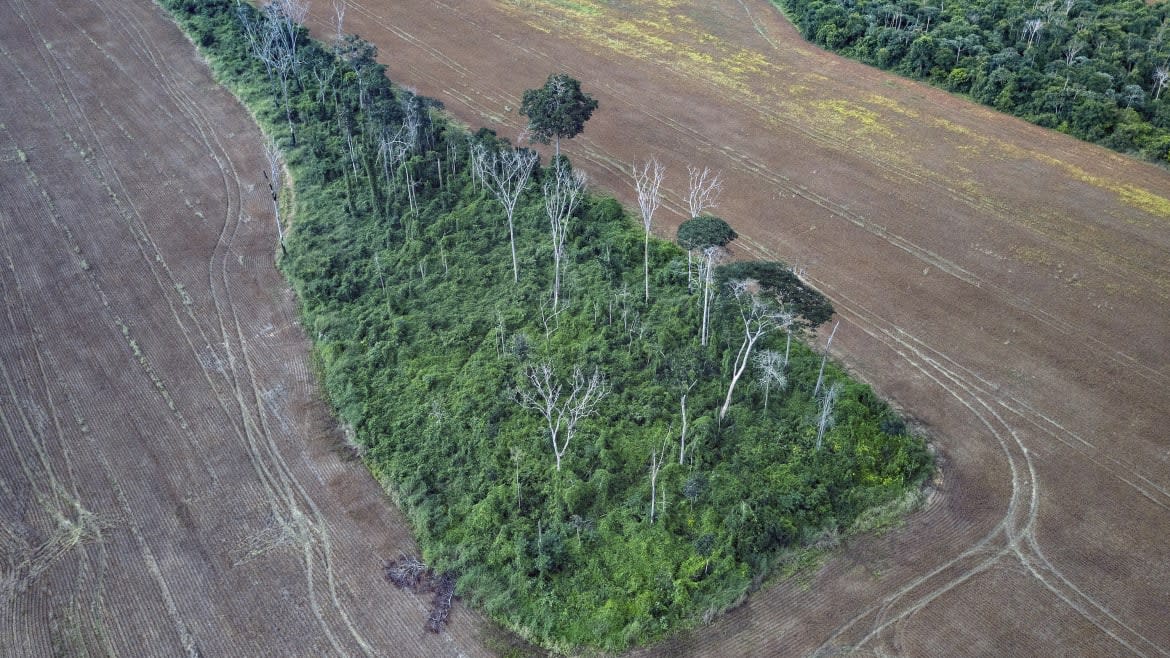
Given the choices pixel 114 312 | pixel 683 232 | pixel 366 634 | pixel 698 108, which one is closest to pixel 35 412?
pixel 114 312

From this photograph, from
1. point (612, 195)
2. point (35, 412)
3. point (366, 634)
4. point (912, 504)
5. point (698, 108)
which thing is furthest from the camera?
point (698, 108)

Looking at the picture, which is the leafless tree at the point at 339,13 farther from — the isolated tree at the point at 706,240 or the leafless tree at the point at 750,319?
the leafless tree at the point at 750,319

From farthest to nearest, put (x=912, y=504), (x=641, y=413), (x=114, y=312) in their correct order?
(x=114, y=312) → (x=641, y=413) → (x=912, y=504)

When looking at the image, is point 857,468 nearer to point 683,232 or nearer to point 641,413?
point 641,413

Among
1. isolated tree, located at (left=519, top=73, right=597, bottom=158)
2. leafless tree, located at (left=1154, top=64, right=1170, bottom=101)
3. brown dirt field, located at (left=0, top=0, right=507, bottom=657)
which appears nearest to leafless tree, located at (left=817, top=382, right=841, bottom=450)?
brown dirt field, located at (left=0, top=0, right=507, bottom=657)

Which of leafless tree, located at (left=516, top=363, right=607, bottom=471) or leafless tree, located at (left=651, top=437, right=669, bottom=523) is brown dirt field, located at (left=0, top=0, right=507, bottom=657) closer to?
leafless tree, located at (left=516, top=363, right=607, bottom=471)

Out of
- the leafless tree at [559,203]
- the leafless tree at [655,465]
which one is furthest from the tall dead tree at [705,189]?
the leafless tree at [655,465]

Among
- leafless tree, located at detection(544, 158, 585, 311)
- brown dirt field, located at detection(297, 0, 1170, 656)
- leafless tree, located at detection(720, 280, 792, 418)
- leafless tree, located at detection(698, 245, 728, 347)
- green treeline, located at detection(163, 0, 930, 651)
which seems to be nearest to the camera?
brown dirt field, located at detection(297, 0, 1170, 656)
